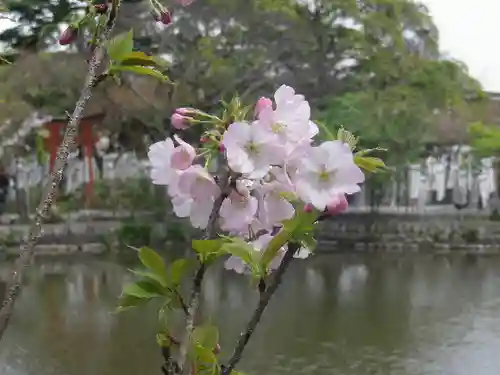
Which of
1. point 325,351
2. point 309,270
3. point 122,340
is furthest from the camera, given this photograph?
point 309,270

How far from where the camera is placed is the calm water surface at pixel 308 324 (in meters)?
6.64

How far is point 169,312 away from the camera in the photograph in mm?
842

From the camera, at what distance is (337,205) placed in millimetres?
760

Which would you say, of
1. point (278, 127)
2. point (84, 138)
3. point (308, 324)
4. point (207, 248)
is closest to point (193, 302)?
point (207, 248)

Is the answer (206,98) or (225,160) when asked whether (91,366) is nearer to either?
(225,160)

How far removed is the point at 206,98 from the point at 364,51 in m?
2.41

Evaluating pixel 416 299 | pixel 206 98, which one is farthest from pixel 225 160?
pixel 206 98

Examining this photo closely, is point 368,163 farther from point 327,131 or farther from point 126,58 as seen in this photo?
point 126,58

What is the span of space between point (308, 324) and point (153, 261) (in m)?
7.38

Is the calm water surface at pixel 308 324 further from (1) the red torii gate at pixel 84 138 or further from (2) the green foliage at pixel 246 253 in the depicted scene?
(2) the green foliage at pixel 246 253

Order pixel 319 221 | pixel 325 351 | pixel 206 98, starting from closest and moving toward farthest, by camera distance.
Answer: pixel 319 221, pixel 325 351, pixel 206 98

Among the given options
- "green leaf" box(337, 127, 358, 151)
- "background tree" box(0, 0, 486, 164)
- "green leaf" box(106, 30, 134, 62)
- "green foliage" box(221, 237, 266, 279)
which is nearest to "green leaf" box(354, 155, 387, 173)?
"green leaf" box(337, 127, 358, 151)

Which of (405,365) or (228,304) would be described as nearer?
(405,365)

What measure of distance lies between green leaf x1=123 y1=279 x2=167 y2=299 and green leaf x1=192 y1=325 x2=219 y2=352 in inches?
1.7
